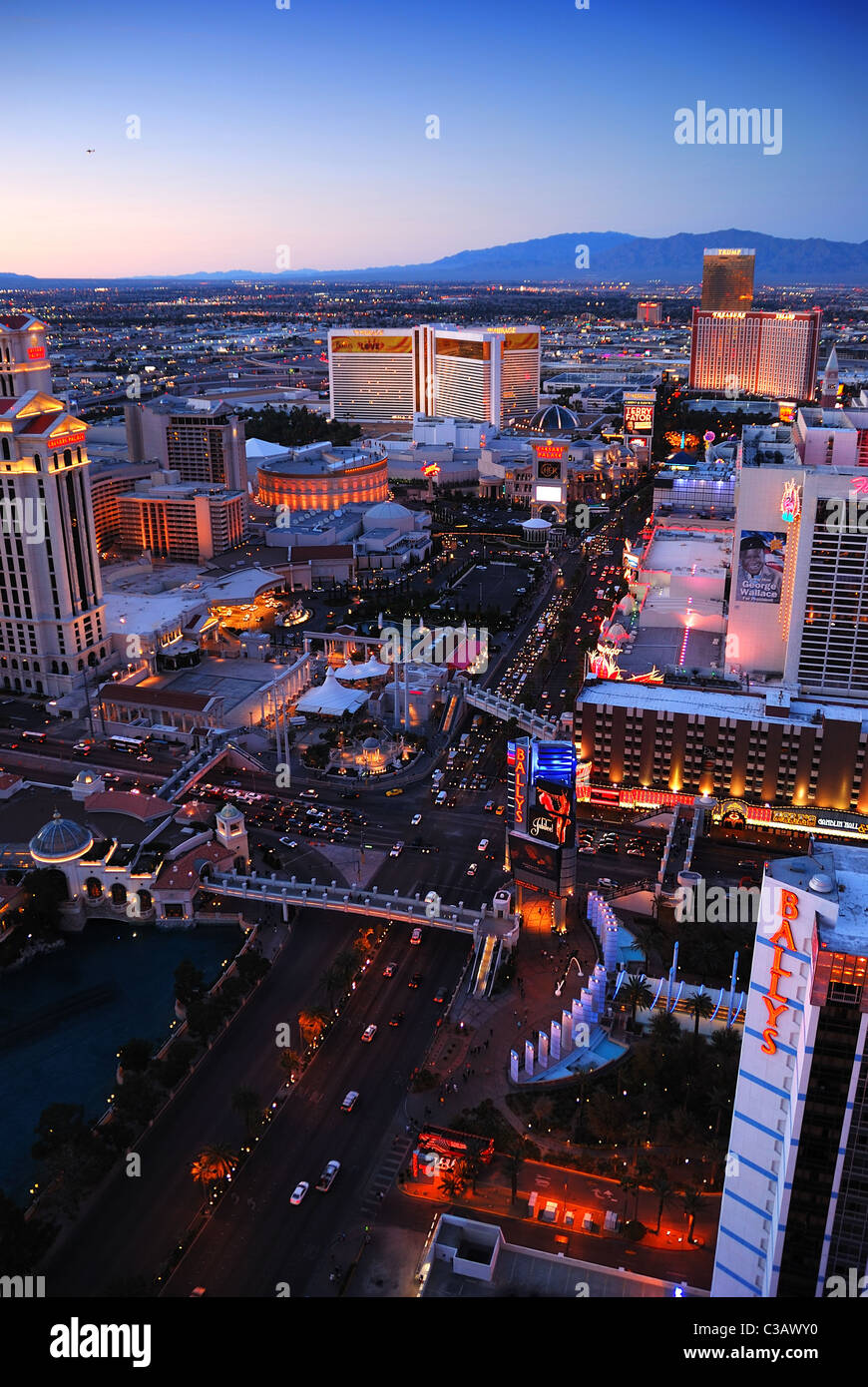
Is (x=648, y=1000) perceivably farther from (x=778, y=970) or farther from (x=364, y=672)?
(x=364, y=672)

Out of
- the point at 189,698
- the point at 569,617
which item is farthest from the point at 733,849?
the point at 569,617

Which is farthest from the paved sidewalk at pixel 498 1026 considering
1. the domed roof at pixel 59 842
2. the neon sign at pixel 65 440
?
the neon sign at pixel 65 440

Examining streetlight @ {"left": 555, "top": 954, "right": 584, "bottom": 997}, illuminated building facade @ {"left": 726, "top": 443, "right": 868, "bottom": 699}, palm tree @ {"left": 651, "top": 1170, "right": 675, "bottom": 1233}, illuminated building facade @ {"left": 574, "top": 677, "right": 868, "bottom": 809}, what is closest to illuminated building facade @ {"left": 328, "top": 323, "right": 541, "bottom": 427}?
illuminated building facade @ {"left": 726, "top": 443, "right": 868, "bottom": 699}

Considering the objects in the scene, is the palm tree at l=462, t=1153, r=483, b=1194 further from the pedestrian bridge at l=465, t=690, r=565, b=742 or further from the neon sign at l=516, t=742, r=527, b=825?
the pedestrian bridge at l=465, t=690, r=565, b=742

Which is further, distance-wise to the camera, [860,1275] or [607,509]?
[607,509]

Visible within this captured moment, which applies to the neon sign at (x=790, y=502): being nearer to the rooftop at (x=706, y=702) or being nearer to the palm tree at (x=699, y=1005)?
the rooftop at (x=706, y=702)

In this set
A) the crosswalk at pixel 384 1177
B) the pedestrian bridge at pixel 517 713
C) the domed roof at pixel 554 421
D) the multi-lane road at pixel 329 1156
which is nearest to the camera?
the multi-lane road at pixel 329 1156

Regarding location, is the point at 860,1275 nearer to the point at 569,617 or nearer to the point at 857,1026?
the point at 857,1026
